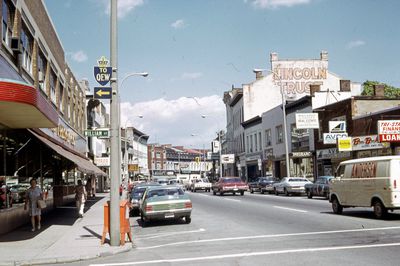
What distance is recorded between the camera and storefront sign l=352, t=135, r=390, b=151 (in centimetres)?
3371

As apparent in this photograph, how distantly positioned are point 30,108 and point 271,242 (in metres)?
7.56

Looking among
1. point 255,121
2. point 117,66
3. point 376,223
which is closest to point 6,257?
point 117,66

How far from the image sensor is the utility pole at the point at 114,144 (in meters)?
12.8

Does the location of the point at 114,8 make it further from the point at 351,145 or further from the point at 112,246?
the point at 351,145

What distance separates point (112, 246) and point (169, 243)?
5.27 feet

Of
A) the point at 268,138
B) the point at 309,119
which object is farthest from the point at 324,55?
the point at 309,119

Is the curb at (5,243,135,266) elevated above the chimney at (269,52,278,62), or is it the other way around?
the chimney at (269,52,278,62)

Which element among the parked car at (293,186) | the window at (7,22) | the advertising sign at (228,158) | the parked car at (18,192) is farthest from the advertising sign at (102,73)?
the advertising sign at (228,158)

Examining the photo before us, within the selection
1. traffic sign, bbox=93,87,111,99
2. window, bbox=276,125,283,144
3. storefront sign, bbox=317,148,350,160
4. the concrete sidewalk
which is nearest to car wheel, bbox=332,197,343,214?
the concrete sidewalk

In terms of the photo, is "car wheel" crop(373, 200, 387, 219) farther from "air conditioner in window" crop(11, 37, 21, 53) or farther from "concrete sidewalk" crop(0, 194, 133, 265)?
"air conditioner in window" crop(11, 37, 21, 53)

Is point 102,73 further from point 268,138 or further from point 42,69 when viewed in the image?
point 268,138

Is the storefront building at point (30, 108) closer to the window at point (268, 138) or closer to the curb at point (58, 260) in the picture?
the curb at point (58, 260)

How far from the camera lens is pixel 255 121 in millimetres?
63938

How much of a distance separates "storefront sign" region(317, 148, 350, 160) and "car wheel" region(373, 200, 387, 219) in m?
21.7
